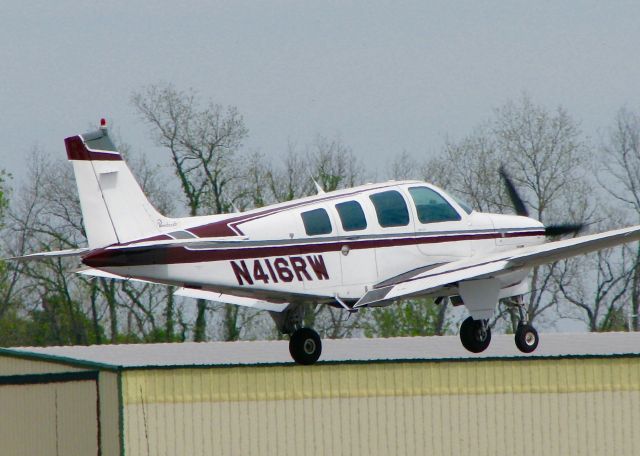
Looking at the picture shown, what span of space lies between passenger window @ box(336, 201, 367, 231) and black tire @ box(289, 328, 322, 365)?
6.10 feet

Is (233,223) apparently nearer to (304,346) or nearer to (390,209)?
(304,346)

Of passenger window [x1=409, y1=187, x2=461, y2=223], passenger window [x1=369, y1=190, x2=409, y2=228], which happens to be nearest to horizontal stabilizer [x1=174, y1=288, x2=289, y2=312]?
passenger window [x1=369, y1=190, x2=409, y2=228]

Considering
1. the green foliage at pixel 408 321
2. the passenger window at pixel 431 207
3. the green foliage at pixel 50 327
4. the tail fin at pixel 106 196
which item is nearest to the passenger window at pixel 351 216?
the passenger window at pixel 431 207

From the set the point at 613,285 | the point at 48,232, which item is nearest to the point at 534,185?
the point at 613,285

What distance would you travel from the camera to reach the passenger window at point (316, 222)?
22391mm

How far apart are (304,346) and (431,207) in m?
3.27

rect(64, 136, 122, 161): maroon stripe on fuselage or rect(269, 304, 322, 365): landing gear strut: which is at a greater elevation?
rect(64, 136, 122, 161): maroon stripe on fuselage

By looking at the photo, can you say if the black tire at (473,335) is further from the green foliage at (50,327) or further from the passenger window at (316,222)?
the green foliage at (50,327)

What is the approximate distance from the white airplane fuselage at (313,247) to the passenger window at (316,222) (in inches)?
0.6

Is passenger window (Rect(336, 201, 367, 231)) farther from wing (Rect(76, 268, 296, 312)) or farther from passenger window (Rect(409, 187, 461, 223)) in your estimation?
wing (Rect(76, 268, 296, 312))

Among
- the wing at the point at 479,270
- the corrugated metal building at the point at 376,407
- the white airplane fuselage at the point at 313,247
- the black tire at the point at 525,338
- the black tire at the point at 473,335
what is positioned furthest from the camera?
the black tire at the point at 525,338

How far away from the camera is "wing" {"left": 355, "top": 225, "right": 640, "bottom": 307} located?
22.9 m

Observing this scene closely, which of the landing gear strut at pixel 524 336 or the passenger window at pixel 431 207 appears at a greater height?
the passenger window at pixel 431 207

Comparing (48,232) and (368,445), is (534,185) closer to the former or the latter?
(48,232)
